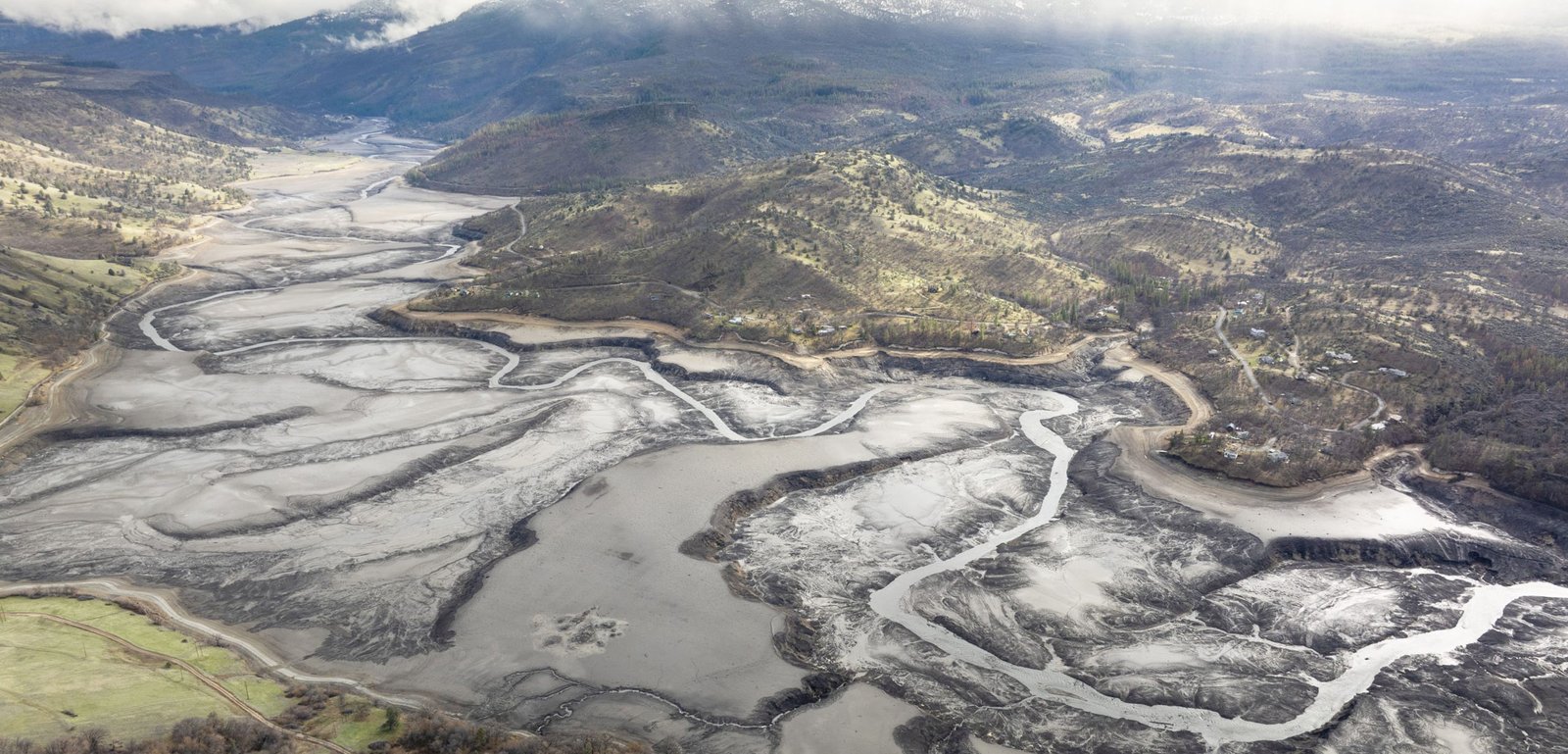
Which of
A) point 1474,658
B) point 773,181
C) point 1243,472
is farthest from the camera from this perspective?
point 773,181

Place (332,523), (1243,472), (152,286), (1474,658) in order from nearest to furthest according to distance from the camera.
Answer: (1474,658) → (332,523) → (1243,472) → (152,286)

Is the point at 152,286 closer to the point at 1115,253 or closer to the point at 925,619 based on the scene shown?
the point at 925,619

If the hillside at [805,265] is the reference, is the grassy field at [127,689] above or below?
below

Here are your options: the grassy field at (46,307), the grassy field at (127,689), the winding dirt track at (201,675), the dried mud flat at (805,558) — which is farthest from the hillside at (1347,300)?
the grassy field at (46,307)

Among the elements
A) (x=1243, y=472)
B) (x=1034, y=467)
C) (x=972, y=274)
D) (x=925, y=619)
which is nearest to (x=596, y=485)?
(x=925, y=619)

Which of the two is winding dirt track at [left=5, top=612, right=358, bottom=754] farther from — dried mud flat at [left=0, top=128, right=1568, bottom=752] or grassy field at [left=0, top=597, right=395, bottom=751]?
dried mud flat at [left=0, top=128, right=1568, bottom=752]

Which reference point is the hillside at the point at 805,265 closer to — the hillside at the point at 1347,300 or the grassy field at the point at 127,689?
the hillside at the point at 1347,300

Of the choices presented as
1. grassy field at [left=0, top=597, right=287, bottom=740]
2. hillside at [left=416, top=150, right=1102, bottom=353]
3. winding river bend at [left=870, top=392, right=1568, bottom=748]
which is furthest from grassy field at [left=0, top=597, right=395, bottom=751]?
hillside at [left=416, top=150, right=1102, bottom=353]

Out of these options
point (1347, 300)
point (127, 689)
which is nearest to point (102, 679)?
point (127, 689)
